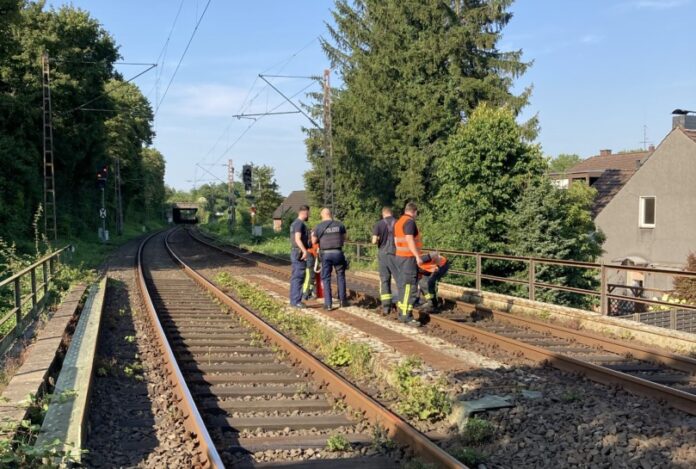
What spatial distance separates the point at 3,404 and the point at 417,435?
382 cm

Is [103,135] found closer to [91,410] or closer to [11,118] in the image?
[11,118]

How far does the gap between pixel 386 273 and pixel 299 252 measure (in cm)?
183

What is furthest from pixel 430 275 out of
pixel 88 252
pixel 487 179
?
pixel 88 252

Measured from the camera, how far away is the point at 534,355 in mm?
8438

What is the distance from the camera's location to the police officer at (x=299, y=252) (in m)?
12.2

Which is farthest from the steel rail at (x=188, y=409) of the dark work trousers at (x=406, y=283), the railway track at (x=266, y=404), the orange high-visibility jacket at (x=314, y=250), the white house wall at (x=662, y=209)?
the white house wall at (x=662, y=209)

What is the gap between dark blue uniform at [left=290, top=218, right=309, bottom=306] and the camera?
12.3 metres

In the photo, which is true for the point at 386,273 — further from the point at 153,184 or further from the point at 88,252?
the point at 153,184

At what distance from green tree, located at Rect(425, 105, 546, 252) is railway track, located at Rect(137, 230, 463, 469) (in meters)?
14.6

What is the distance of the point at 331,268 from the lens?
1239cm

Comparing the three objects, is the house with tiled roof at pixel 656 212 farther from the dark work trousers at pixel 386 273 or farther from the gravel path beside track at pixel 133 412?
the gravel path beside track at pixel 133 412

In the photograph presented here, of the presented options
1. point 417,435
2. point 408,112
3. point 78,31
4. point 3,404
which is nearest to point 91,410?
point 3,404

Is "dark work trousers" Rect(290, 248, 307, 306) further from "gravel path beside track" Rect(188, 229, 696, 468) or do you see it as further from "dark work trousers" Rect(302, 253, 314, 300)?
"gravel path beside track" Rect(188, 229, 696, 468)

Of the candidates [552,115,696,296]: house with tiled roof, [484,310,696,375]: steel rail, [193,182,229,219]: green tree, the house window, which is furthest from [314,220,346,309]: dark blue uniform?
[193,182,229,219]: green tree
